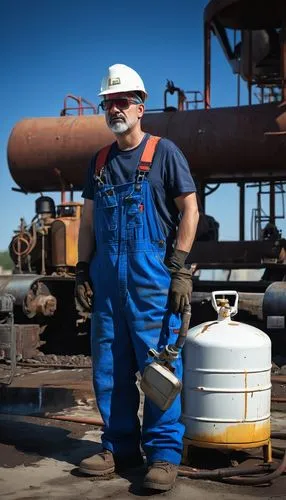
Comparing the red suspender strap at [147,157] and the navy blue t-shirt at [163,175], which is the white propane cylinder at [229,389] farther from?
the red suspender strap at [147,157]

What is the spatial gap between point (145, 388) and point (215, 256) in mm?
5936

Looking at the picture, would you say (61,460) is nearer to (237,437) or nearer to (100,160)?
(237,437)

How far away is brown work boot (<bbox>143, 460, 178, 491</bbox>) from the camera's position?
3.74 meters

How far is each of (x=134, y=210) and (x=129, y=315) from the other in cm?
61

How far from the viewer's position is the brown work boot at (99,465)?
4.04 m

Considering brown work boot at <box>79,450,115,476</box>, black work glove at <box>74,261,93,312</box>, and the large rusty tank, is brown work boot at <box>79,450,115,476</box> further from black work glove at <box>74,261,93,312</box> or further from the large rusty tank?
the large rusty tank

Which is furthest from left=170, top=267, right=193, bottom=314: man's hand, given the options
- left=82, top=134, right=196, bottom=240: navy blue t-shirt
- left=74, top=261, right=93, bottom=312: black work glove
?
left=74, top=261, right=93, bottom=312: black work glove

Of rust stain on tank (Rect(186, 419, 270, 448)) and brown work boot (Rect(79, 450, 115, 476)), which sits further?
rust stain on tank (Rect(186, 419, 270, 448))

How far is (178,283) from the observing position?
4.06 m

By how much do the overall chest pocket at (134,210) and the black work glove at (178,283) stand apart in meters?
0.29

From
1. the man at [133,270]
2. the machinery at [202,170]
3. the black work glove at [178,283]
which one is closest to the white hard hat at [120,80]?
the man at [133,270]

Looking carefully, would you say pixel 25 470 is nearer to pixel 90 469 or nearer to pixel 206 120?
pixel 90 469

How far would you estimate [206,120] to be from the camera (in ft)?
31.9

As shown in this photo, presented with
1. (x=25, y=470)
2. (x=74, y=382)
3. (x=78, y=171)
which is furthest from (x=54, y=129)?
(x=25, y=470)
